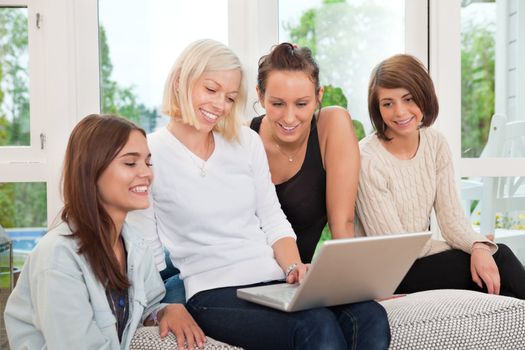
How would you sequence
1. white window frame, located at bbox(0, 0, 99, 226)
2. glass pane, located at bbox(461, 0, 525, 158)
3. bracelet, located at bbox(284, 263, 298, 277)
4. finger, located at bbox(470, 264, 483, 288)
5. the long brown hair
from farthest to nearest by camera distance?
glass pane, located at bbox(461, 0, 525, 158) → white window frame, located at bbox(0, 0, 99, 226) → finger, located at bbox(470, 264, 483, 288) → bracelet, located at bbox(284, 263, 298, 277) → the long brown hair

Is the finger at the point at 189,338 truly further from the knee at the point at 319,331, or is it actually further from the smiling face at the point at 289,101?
the smiling face at the point at 289,101

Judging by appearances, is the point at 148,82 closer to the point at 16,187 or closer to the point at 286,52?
the point at 16,187

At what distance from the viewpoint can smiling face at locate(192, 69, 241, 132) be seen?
1.78m

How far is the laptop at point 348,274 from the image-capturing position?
139cm

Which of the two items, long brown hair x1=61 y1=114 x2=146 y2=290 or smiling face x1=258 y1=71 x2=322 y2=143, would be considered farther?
smiling face x1=258 y1=71 x2=322 y2=143

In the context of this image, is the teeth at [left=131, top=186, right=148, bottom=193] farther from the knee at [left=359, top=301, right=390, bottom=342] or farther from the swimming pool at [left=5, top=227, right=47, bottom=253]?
the swimming pool at [left=5, top=227, right=47, bottom=253]

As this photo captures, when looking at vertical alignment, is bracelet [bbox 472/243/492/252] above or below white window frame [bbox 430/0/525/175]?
below

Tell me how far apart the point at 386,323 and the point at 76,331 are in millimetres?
686

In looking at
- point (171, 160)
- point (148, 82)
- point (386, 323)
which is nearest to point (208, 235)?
point (171, 160)

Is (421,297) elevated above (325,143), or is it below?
below

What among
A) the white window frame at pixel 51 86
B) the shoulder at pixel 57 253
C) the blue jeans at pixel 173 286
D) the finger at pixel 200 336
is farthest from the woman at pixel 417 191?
the white window frame at pixel 51 86

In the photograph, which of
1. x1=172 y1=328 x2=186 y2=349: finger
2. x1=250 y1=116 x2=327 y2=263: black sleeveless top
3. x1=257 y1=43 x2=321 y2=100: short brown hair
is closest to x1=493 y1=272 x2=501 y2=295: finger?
x1=250 y1=116 x2=327 y2=263: black sleeveless top

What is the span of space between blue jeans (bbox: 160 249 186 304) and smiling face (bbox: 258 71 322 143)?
0.51 m

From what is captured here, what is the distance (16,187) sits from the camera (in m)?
2.62
